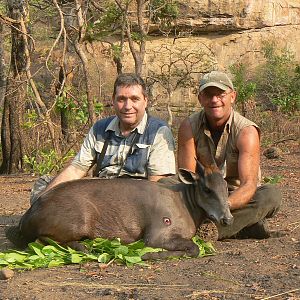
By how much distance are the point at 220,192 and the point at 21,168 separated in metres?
10.2

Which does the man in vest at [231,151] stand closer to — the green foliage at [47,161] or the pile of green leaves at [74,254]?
the pile of green leaves at [74,254]

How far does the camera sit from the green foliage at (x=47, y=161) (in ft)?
43.1

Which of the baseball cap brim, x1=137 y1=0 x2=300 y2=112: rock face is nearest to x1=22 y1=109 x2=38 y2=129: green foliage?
the baseball cap brim

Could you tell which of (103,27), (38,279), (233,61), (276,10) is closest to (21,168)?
(103,27)

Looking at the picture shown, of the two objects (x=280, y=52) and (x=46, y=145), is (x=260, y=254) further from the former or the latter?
(x=280, y=52)

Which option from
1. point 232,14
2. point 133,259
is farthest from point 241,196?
point 232,14

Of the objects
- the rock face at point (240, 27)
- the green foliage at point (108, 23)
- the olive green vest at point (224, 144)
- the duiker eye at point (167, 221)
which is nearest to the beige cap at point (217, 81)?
the olive green vest at point (224, 144)

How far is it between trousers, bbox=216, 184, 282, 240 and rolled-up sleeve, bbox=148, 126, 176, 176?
727 mm

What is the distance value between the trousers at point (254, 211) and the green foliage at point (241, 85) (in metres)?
15.6

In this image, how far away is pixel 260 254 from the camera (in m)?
6.15

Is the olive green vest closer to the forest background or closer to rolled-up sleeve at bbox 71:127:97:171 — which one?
rolled-up sleeve at bbox 71:127:97:171

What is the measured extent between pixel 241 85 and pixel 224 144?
1786 centimetres

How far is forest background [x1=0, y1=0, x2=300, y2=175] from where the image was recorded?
13.8m

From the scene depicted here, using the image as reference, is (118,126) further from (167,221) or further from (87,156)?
(167,221)
